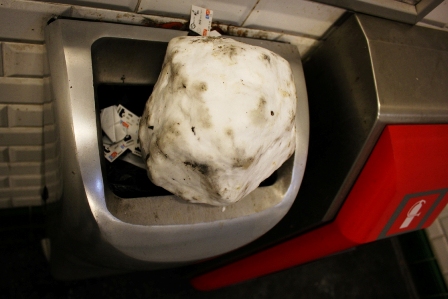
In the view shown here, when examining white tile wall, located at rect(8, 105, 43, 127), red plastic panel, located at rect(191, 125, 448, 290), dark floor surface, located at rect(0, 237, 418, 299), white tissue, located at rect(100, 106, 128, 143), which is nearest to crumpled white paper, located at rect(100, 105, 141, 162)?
white tissue, located at rect(100, 106, 128, 143)

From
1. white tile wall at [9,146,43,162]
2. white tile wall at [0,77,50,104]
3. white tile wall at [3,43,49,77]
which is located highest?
white tile wall at [3,43,49,77]

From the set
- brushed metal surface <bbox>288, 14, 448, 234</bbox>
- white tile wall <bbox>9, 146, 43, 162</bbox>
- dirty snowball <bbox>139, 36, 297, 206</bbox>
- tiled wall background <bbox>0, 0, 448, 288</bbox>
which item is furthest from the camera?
white tile wall <bbox>9, 146, 43, 162</bbox>

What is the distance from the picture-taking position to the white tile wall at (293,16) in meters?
0.66

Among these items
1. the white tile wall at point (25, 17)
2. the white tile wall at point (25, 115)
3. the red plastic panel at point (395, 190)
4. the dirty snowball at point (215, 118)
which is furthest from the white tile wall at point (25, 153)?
the red plastic panel at point (395, 190)

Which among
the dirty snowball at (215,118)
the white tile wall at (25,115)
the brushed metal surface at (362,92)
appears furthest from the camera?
the white tile wall at (25,115)

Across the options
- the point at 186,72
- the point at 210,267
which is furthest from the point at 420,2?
the point at 210,267

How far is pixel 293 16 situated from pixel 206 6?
20cm

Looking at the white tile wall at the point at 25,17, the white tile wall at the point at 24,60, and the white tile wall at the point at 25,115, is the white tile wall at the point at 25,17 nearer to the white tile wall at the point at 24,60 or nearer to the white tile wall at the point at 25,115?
the white tile wall at the point at 24,60

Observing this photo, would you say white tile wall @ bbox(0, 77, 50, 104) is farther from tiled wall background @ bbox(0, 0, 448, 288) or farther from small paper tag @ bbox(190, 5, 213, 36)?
small paper tag @ bbox(190, 5, 213, 36)

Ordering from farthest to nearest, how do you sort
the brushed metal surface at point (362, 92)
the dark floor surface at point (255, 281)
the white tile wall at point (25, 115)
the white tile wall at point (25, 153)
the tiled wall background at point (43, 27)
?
the dark floor surface at point (255, 281) → the white tile wall at point (25, 153) → the white tile wall at point (25, 115) → the brushed metal surface at point (362, 92) → the tiled wall background at point (43, 27)

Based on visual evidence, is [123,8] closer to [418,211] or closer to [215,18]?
A: [215,18]

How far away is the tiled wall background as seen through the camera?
56 cm

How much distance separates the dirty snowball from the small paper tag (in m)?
0.10

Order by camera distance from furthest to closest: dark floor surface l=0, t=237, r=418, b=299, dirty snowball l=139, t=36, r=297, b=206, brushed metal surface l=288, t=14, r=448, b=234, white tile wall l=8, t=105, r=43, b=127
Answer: dark floor surface l=0, t=237, r=418, b=299 → white tile wall l=8, t=105, r=43, b=127 → brushed metal surface l=288, t=14, r=448, b=234 → dirty snowball l=139, t=36, r=297, b=206
